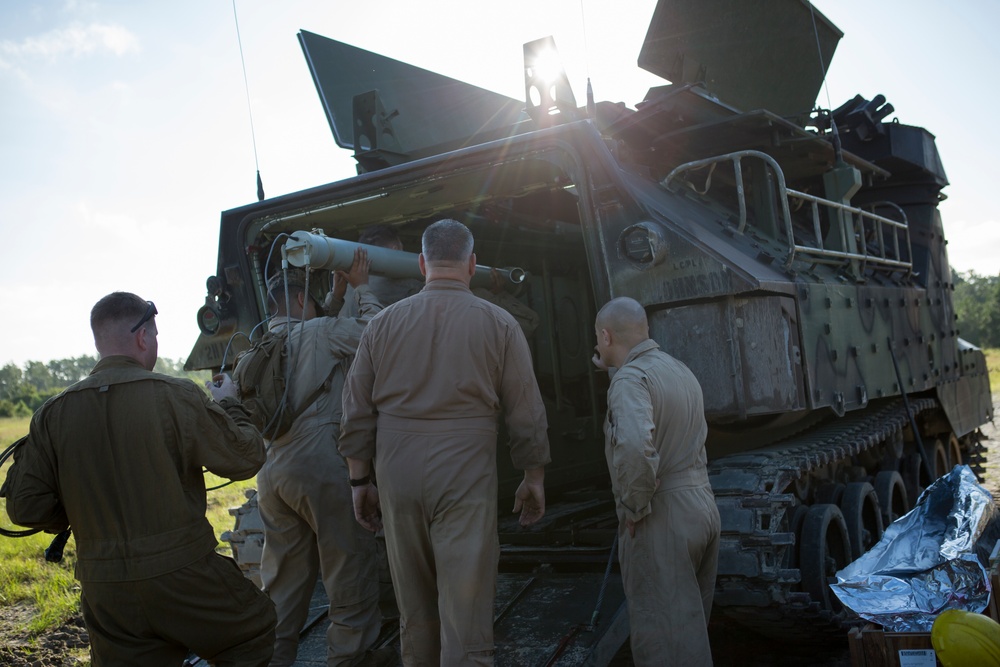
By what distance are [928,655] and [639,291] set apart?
1.87 metres

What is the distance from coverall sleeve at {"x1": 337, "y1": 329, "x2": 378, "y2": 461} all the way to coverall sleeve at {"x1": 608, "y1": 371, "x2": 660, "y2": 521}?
921 millimetres

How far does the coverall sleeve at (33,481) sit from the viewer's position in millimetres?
3219

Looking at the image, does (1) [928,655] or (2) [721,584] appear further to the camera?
(2) [721,584]

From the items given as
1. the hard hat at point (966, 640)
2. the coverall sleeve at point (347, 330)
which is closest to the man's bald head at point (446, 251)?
the coverall sleeve at point (347, 330)

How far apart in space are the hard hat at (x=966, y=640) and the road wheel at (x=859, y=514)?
1.99m

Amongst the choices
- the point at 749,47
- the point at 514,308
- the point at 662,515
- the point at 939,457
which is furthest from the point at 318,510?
the point at 939,457

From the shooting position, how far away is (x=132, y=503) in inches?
127

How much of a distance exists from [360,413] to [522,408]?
619mm

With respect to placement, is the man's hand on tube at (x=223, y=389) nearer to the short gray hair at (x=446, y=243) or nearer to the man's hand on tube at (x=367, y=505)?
the man's hand on tube at (x=367, y=505)

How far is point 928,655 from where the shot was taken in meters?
3.36

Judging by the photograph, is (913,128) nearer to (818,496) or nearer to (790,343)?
(818,496)

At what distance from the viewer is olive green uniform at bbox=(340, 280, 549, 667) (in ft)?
11.0

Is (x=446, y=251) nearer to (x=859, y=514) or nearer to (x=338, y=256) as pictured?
(x=338, y=256)

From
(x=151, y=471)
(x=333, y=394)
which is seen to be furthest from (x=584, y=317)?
(x=151, y=471)
